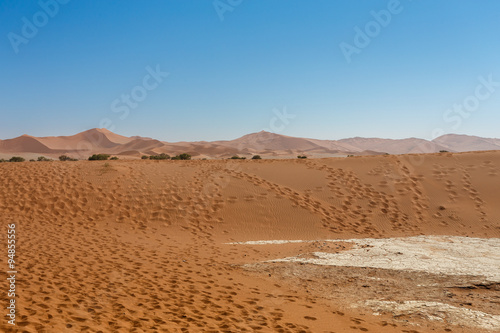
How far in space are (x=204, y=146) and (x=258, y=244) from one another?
242 ft

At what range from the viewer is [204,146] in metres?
83.8

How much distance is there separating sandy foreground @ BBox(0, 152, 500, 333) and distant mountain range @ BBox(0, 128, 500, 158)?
142 ft

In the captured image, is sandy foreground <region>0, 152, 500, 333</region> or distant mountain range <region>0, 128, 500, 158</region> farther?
distant mountain range <region>0, 128, 500, 158</region>

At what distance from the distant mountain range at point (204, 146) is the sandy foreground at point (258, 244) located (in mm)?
43331

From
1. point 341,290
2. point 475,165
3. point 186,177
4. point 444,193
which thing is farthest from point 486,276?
point 475,165

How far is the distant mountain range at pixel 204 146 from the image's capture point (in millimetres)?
74312

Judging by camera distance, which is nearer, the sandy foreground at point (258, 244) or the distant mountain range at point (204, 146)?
the sandy foreground at point (258, 244)

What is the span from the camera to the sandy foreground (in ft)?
18.0

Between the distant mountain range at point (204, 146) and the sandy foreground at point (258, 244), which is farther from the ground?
the distant mountain range at point (204, 146)

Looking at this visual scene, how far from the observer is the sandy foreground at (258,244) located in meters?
5.50

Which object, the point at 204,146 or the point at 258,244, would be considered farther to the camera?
the point at 204,146

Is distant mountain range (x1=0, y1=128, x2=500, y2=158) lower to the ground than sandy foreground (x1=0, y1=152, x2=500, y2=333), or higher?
higher

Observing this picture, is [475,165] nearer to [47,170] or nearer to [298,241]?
[298,241]

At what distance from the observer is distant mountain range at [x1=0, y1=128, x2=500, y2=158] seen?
7431cm
